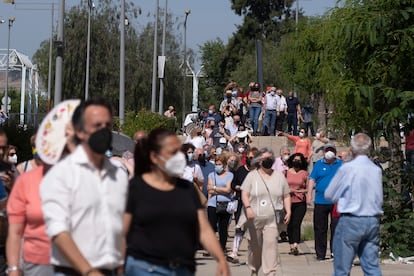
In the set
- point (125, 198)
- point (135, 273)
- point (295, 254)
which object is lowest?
point (295, 254)

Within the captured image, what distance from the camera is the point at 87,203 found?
6086mm

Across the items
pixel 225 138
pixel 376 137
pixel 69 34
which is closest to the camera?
pixel 376 137

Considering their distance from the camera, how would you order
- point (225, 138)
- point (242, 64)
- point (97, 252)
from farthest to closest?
point (242, 64)
point (225, 138)
point (97, 252)

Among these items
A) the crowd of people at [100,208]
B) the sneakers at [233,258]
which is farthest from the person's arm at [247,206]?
the crowd of people at [100,208]

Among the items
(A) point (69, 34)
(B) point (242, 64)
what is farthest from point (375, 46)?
(B) point (242, 64)

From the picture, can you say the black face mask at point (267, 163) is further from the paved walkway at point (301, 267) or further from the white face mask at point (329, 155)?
the white face mask at point (329, 155)

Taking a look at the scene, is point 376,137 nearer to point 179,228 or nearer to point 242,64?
point 179,228

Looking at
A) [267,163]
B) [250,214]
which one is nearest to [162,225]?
[250,214]

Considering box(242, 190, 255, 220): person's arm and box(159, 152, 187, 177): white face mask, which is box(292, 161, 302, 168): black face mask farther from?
box(159, 152, 187, 177): white face mask

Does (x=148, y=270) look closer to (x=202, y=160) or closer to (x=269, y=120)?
(x=202, y=160)

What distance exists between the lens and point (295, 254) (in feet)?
62.5

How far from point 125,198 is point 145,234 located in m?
0.56

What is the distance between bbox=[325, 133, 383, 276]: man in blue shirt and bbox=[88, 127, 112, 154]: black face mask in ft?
18.9

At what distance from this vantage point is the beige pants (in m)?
14.0
